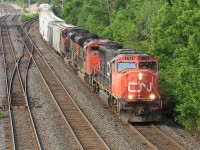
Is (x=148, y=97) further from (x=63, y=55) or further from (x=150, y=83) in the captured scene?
(x=63, y=55)

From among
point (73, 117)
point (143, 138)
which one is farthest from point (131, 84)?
point (73, 117)

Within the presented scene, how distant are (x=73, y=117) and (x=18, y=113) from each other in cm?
302

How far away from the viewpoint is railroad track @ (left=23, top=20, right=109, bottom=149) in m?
19.5

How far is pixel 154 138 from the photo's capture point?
795 inches

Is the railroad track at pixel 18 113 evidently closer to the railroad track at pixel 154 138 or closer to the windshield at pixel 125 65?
the railroad track at pixel 154 138

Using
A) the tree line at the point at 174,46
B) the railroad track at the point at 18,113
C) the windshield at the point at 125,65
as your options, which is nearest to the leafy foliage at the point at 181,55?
the tree line at the point at 174,46

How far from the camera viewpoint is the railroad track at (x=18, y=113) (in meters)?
19.5

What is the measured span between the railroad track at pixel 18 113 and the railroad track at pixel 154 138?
4477 millimetres

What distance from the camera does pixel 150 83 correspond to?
2184cm

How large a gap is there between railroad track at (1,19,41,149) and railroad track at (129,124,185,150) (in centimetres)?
448

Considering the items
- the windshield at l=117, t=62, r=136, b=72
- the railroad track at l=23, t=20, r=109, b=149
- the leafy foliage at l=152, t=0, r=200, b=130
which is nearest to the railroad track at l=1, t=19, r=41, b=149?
the railroad track at l=23, t=20, r=109, b=149

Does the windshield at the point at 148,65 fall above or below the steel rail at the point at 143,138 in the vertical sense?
above

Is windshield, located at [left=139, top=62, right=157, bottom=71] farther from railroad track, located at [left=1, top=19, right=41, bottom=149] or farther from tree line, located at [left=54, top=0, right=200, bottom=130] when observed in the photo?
railroad track, located at [left=1, top=19, right=41, bottom=149]

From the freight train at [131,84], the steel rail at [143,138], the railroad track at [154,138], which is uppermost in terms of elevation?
the freight train at [131,84]
